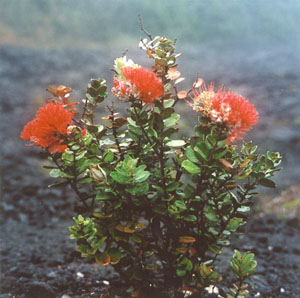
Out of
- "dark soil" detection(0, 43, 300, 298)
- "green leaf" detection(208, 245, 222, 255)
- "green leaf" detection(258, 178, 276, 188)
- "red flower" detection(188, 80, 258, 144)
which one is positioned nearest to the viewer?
"red flower" detection(188, 80, 258, 144)

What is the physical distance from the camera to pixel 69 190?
2264 mm

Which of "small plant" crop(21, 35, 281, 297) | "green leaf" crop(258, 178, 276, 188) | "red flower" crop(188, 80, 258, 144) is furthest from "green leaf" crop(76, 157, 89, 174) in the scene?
"green leaf" crop(258, 178, 276, 188)

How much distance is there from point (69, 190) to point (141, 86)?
1.60m

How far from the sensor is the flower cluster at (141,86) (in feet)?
2.63

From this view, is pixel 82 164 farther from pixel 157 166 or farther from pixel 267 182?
pixel 267 182

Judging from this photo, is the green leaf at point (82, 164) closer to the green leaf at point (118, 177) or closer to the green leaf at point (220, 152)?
the green leaf at point (118, 177)

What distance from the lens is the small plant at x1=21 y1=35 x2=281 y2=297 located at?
819 millimetres

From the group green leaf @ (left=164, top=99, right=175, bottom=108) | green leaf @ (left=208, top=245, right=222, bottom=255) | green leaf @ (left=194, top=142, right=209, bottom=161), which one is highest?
green leaf @ (left=164, top=99, right=175, bottom=108)

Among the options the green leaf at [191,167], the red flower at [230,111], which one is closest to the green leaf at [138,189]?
the green leaf at [191,167]

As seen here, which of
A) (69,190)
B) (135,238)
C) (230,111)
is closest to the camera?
(230,111)

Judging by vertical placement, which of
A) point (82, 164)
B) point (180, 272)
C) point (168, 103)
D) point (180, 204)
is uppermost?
point (168, 103)

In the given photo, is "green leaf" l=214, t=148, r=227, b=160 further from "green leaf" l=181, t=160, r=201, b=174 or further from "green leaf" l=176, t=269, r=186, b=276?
"green leaf" l=176, t=269, r=186, b=276

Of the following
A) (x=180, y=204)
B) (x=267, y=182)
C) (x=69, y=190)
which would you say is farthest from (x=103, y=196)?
(x=69, y=190)

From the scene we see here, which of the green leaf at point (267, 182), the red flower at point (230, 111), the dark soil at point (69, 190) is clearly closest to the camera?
the red flower at point (230, 111)
